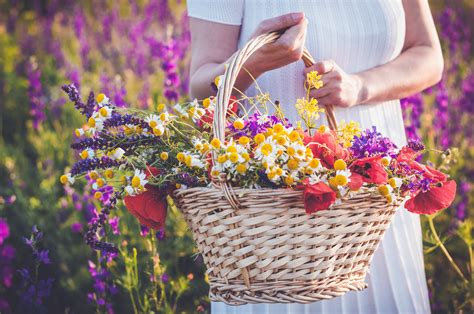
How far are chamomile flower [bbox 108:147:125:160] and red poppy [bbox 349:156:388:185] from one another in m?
0.44

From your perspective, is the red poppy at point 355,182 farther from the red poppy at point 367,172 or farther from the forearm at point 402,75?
the forearm at point 402,75

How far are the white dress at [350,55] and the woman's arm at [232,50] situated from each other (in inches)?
1.4

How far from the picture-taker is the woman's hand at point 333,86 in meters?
1.46

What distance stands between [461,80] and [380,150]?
2672 millimetres

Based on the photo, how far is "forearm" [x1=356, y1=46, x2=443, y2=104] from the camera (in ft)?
5.30

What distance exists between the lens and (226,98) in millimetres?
1179

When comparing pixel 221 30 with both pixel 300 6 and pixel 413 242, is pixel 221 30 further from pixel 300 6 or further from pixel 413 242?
pixel 413 242

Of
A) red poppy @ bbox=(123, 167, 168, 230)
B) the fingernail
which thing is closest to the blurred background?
red poppy @ bbox=(123, 167, 168, 230)

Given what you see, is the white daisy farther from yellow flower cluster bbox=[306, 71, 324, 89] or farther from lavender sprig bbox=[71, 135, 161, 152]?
yellow flower cluster bbox=[306, 71, 324, 89]

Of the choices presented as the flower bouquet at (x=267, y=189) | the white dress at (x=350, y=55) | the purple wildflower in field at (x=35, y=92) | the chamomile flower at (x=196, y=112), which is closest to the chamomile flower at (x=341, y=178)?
the flower bouquet at (x=267, y=189)

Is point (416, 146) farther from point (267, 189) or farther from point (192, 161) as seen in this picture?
point (192, 161)

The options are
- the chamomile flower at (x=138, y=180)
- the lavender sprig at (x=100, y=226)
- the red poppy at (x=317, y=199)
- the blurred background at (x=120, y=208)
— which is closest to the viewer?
the red poppy at (x=317, y=199)

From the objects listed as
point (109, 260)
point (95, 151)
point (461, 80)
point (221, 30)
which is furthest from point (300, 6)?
point (461, 80)

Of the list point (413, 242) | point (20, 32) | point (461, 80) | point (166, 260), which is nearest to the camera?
point (413, 242)
